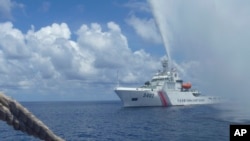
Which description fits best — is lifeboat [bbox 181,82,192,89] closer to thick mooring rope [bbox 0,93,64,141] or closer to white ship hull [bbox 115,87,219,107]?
white ship hull [bbox 115,87,219,107]

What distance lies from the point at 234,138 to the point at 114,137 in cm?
4933

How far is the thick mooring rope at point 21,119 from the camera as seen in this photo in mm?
7164

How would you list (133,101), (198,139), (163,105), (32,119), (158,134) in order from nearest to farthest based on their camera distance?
1. (32,119)
2. (198,139)
3. (158,134)
4. (133,101)
5. (163,105)

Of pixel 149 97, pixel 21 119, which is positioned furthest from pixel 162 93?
pixel 21 119

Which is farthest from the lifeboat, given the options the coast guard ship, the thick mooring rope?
the thick mooring rope

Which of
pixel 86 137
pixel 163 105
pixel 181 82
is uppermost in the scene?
pixel 181 82

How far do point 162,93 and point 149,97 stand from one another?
8.67 metres

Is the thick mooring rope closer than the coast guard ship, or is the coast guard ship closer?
the thick mooring rope

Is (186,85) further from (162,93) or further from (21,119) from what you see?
(21,119)

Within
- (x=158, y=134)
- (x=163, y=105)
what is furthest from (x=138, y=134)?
(x=163, y=105)

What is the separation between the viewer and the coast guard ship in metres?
140

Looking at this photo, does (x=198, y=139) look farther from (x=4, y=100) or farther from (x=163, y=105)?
(x=163, y=105)

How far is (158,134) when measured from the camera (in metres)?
61.9

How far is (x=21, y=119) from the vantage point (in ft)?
23.7
